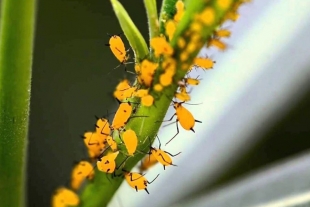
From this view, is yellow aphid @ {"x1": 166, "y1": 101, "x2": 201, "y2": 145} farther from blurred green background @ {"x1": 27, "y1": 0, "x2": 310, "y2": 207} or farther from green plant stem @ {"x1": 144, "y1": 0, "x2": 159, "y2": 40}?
blurred green background @ {"x1": 27, "y1": 0, "x2": 310, "y2": 207}

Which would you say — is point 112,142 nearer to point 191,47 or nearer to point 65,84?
point 191,47

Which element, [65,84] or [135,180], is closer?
[135,180]

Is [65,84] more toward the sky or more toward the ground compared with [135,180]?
more toward the sky

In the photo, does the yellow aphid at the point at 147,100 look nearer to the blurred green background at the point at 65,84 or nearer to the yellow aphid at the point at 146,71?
the yellow aphid at the point at 146,71

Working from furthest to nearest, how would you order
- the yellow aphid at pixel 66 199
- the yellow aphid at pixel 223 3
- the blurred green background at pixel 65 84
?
the blurred green background at pixel 65 84
the yellow aphid at pixel 66 199
the yellow aphid at pixel 223 3

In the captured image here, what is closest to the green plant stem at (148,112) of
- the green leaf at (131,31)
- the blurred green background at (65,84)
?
the green leaf at (131,31)

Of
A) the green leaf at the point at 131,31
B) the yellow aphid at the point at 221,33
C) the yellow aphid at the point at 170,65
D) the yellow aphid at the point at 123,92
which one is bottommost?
the yellow aphid at the point at 221,33

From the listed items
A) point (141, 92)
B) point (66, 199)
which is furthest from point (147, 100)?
point (66, 199)
